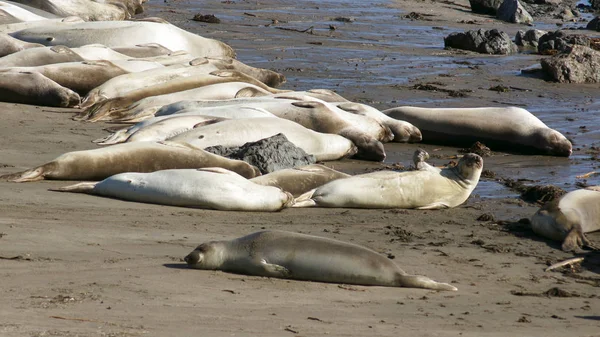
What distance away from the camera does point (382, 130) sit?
9664 mm

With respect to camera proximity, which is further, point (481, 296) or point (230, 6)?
point (230, 6)

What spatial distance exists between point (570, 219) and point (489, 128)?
3621 mm

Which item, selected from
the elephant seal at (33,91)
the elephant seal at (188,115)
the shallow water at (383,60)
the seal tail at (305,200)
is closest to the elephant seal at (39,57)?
the elephant seal at (33,91)

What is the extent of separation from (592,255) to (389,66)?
29.3 feet

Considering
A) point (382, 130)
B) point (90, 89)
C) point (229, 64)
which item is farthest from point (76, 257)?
point (229, 64)

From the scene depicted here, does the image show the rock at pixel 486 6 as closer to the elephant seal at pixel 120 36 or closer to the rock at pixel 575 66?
the rock at pixel 575 66

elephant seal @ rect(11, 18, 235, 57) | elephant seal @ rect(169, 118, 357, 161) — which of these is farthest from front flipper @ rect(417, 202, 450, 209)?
elephant seal @ rect(11, 18, 235, 57)

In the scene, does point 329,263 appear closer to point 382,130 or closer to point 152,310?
point 152,310

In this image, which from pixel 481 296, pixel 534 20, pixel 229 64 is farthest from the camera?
pixel 534 20

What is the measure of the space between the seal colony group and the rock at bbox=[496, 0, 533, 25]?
11394 mm

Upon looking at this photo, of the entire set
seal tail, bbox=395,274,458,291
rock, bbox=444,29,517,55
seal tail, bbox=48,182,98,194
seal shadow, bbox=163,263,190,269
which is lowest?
rock, bbox=444,29,517,55

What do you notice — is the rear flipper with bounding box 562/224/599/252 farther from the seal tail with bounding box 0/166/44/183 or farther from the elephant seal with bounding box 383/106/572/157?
the seal tail with bounding box 0/166/44/183

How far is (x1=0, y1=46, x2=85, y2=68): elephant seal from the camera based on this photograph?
11109 mm

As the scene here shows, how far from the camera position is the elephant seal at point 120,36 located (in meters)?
12.6
